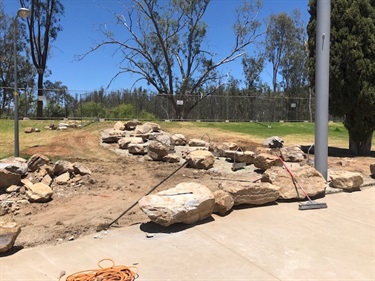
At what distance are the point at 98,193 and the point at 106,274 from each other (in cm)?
407

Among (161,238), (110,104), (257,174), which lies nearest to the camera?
(161,238)

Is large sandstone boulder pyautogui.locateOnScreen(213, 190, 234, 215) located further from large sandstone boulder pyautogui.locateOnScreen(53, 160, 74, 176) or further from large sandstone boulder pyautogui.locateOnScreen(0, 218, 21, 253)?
large sandstone boulder pyautogui.locateOnScreen(53, 160, 74, 176)

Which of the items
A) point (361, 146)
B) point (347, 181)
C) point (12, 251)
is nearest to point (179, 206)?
point (12, 251)

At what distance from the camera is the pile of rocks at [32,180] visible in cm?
751

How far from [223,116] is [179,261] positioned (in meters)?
30.3

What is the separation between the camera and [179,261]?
14.7 ft

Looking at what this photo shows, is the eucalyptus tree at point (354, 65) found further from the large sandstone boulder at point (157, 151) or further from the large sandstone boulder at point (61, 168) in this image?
the large sandstone boulder at point (61, 168)

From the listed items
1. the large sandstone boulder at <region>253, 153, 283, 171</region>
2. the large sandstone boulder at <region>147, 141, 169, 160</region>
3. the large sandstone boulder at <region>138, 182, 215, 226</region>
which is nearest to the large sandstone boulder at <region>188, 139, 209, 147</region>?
the large sandstone boulder at <region>147, 141, 169, 160</region>

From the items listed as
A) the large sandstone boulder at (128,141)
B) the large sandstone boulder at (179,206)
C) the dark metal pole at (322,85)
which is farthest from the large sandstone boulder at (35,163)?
the dark metal pole at (322,85)

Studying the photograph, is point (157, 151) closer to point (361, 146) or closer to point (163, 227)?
point (163, 227)

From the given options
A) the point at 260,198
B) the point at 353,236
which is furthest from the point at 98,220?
the point at 353,236

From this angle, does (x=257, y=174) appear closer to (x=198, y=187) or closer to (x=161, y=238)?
(x=198, y=187)

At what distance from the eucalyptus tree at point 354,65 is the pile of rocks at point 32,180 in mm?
10074

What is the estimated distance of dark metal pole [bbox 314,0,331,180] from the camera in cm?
862
